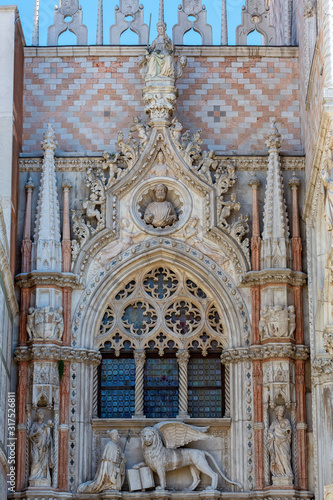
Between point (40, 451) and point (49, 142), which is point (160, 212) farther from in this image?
point (40, 451)

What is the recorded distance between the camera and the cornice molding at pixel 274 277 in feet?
74.0

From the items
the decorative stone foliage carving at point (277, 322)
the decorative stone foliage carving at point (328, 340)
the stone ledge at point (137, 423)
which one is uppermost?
the decorative stone foliage carving at point (277, 322)

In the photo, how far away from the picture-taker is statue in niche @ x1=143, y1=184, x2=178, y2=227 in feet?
76.2

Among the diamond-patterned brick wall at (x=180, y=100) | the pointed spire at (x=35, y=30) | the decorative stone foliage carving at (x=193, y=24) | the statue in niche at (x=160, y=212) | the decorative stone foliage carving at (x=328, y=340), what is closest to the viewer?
the decorative stone foliage carving at (x=328, y=340)

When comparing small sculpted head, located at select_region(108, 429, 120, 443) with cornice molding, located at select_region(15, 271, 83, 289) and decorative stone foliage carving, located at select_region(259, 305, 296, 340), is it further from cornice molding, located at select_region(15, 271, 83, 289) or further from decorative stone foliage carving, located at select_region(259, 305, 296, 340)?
decorative stone foliage carving, located at select_region(259, 305, 296, 340)

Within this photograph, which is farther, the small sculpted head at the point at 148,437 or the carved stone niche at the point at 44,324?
the carved stone niche at the point at 44,324

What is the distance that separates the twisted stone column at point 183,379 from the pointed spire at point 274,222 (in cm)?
184

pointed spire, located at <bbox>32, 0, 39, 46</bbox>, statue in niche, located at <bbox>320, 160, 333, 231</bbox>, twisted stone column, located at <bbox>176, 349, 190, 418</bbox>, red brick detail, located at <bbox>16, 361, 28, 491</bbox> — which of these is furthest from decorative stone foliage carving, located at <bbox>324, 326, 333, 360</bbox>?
pointed spire, located at <bbox>32, 0, 39, 46</bbox>

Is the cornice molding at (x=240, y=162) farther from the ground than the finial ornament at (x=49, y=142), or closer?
closer

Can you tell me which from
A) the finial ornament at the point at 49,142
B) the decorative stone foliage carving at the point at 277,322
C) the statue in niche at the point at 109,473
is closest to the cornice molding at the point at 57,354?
the statue in niche at the point at 109,473

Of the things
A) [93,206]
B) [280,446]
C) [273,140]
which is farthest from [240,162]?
[280,446]

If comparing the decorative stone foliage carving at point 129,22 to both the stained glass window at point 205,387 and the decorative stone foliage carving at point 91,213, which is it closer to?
the decorative stone foliage carving at point 91,213

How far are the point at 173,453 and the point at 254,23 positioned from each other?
7.77 m

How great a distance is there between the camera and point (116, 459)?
2183cm
